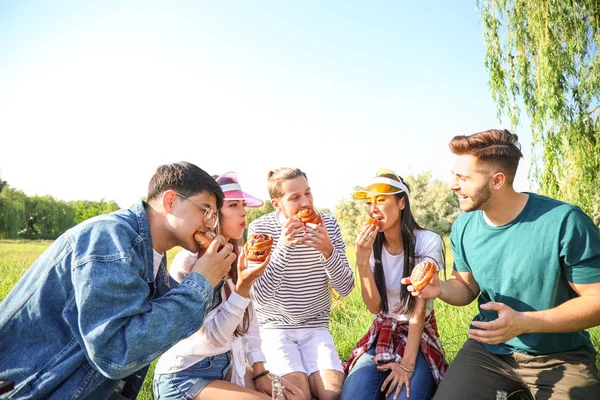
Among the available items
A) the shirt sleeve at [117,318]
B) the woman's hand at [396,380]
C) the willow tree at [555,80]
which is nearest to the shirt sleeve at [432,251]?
the woman's hand at [396,380]

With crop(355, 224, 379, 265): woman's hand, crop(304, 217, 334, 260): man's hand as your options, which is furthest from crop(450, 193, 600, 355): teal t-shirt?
crop(304, 217, 334, 260): man's hand

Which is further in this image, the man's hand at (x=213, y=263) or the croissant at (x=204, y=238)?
the croissant at (x=204, y=238)

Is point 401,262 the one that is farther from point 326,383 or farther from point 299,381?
point 299,381

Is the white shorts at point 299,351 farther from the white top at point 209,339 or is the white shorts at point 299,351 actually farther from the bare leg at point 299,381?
the white top at point 209,339

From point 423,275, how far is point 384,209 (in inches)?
34.1

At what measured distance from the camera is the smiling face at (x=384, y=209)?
14.7ft

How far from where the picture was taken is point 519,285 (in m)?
3.69

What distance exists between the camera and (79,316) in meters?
2.41

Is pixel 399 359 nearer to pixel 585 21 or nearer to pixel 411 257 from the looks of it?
pixel 411 257

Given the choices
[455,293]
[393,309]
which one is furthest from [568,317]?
[393,309]

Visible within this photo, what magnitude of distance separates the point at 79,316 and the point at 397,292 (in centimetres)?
283

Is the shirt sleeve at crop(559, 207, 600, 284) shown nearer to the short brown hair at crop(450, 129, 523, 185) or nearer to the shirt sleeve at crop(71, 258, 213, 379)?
the short brown hair at crop(450, 129, 523, 185)

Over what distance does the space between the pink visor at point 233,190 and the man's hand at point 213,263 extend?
1448mm

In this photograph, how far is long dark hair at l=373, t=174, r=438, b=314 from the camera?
14.2ft
